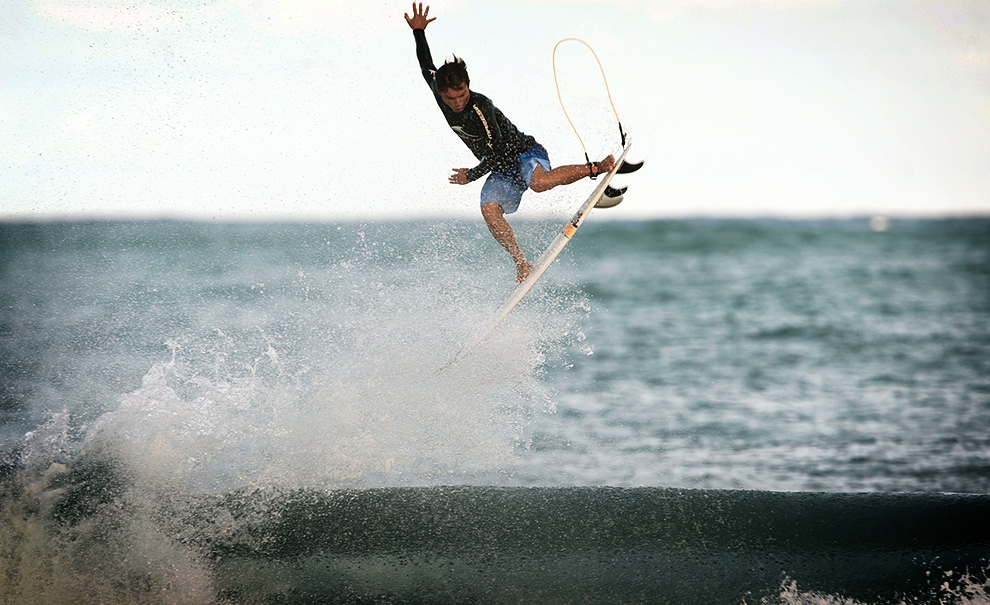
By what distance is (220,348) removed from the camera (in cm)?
570

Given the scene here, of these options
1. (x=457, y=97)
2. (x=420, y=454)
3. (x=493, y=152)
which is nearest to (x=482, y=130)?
(x=493, y=152)

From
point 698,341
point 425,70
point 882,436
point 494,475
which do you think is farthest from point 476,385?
point 698,341

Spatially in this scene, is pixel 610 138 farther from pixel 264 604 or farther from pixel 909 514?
pixel 264 604

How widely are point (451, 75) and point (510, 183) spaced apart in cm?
91

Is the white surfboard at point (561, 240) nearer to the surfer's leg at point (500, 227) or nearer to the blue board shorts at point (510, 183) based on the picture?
the surfer's leg at point (500, 227)

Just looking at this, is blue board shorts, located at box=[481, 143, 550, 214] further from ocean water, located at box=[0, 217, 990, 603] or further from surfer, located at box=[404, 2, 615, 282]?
ocean water, located at box=[0, 217, 990, 603]

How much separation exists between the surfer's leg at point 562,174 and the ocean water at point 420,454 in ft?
3.46

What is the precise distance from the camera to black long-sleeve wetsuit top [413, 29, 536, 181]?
187 inches

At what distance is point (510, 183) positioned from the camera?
17.2 feet

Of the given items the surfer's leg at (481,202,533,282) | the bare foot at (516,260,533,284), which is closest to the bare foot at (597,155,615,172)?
the surfer's leg at (481,202,533,282)

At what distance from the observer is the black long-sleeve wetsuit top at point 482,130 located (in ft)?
15.5

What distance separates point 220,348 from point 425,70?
259 centimetres

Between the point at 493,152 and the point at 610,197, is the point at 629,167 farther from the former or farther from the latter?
the point at 493,152

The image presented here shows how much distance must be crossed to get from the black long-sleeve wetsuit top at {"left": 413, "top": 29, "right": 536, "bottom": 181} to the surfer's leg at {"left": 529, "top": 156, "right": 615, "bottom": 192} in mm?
244
